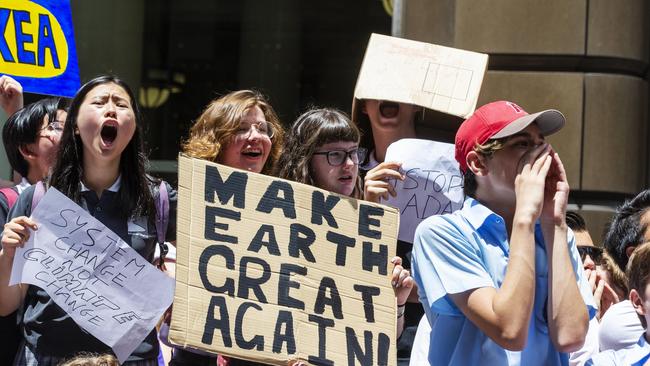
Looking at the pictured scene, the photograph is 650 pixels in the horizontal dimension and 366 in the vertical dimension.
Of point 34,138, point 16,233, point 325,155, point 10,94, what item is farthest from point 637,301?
point 10,94

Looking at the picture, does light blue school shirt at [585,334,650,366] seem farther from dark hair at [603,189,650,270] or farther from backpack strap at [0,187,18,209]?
backpack strap at [0,187,18,209]

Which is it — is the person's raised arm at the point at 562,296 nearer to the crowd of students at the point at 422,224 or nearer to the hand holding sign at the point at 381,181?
the crowd of students at the point at 422,224

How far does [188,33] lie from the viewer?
8.79 meters

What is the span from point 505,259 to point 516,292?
225 mm

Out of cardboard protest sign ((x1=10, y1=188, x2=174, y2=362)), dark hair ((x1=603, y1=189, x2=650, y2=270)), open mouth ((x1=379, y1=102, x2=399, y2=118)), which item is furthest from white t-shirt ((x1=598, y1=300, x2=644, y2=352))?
cardboard protest sign ((x1=10, y1=188, x2=174, y2=362))

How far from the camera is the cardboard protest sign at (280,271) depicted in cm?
390

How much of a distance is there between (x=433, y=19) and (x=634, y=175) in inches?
60.1

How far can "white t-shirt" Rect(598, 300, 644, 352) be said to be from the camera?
15.0 feet

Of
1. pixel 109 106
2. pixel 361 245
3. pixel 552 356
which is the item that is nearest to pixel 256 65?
pixel 109 106

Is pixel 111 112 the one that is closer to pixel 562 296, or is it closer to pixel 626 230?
pixel 562 296

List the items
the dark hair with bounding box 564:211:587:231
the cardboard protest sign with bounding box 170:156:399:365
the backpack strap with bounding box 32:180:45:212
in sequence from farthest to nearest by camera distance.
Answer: the dark hair with bounding box 564:211:587:231 → the backpack strap with bounding box 32:180:45:212 → the cardboard protest sign with bounding box 170:156:399:365

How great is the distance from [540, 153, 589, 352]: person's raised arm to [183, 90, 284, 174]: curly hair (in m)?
1.57

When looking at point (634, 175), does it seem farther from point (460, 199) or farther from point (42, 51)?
point (42, 51)

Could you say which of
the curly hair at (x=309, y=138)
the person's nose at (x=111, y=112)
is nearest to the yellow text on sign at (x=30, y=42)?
the person's nose at (x=111, y=112)
